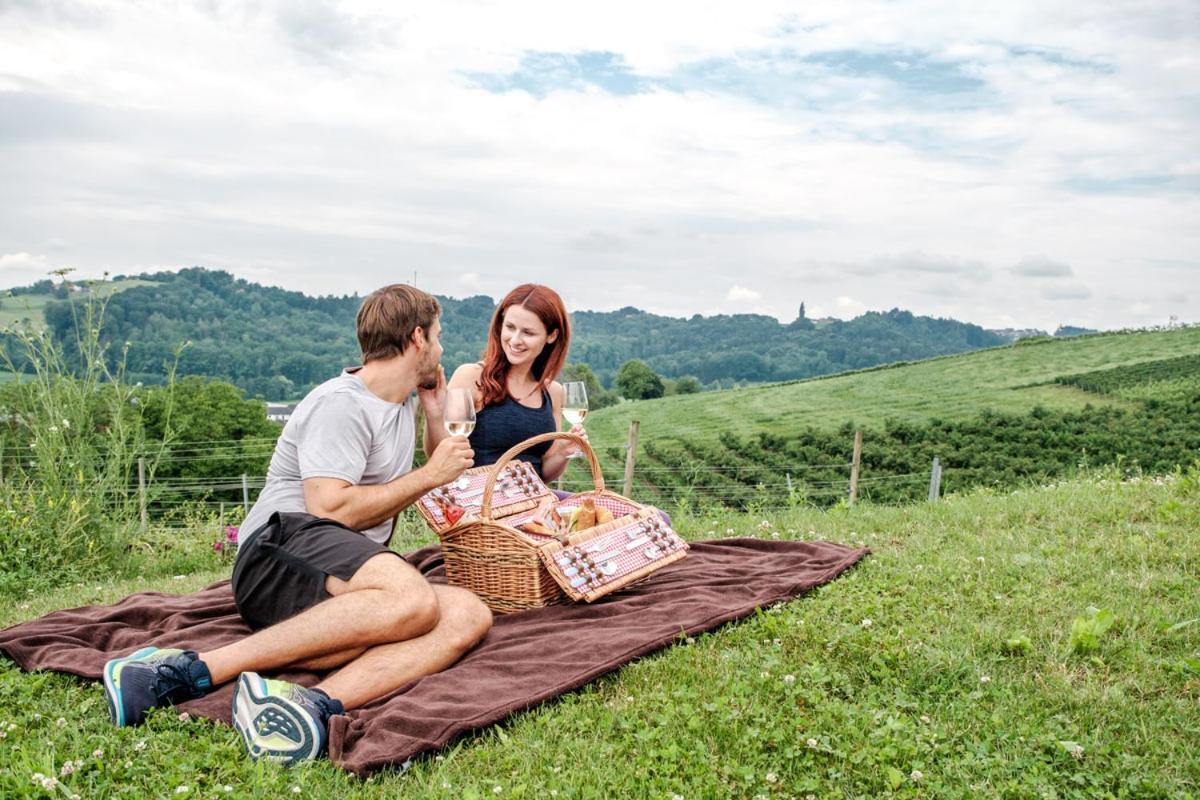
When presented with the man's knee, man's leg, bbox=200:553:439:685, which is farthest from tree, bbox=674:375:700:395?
man's leg, bbox=200:553:439:685

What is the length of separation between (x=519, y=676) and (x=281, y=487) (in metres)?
1.32

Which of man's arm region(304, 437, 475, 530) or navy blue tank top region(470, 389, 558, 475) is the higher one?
navy blue tank top region(470, 389, 558, 475)

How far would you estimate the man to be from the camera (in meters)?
3.20

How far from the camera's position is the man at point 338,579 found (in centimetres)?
320

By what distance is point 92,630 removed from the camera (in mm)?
4309

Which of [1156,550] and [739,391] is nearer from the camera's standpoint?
[1156,550]

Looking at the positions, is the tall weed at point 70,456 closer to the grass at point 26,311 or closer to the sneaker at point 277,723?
the grass at point 26,311

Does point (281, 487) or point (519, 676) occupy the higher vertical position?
point (281, 487)

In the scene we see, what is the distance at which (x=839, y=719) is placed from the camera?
123 inches

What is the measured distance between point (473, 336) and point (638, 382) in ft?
165

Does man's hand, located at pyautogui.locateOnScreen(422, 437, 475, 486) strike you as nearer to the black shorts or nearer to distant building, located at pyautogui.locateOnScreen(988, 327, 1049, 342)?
the black shorts

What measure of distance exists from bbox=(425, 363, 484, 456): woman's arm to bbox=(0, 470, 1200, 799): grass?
1619 mm

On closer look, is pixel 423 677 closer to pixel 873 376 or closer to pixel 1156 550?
pixel 1156 550

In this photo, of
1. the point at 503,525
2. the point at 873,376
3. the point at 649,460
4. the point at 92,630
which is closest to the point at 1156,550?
the point at 503,525
